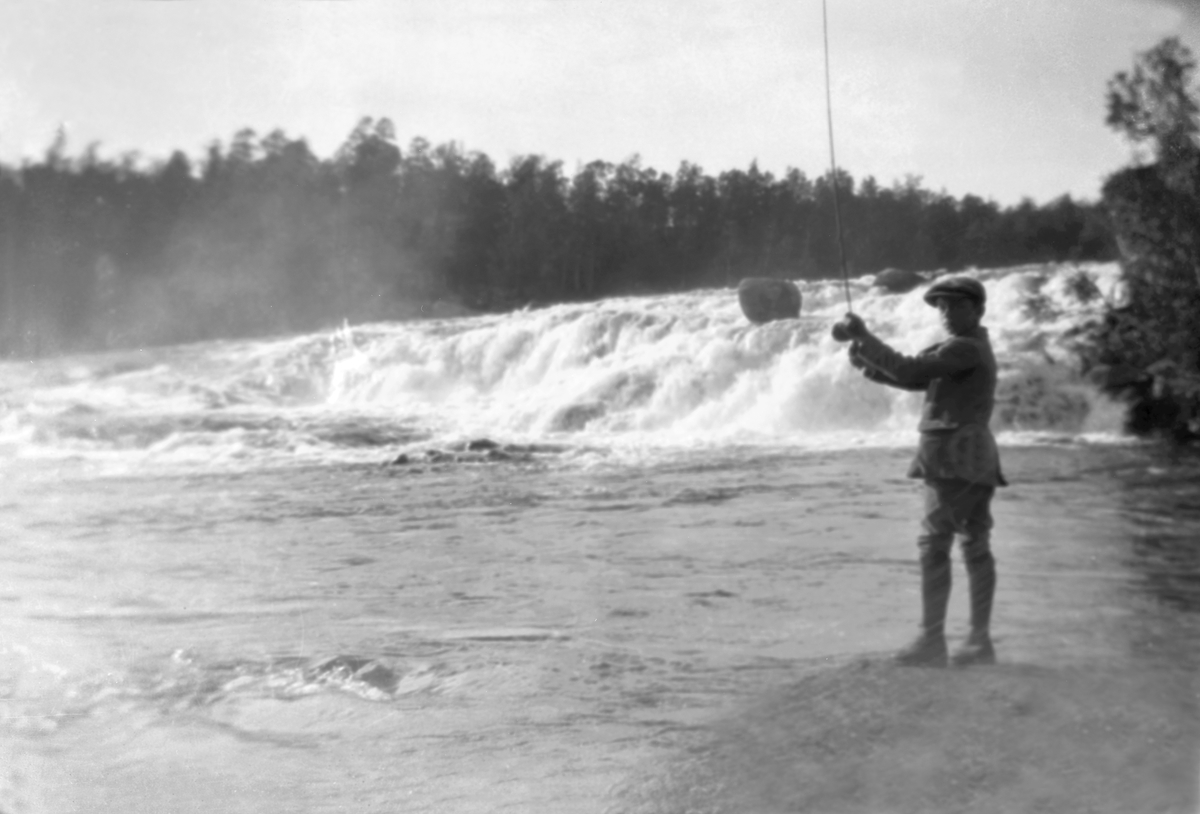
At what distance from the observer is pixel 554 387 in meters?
13.6

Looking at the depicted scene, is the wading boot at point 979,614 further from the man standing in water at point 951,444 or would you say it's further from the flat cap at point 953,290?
the flat cap at point 953,290

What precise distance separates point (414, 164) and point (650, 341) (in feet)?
36.3

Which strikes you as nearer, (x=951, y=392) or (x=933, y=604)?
(x=951, y=392)

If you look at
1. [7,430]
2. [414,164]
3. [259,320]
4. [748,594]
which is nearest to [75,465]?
[7,430]

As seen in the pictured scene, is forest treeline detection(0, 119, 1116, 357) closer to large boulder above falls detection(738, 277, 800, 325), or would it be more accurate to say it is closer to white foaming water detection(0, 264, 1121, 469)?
white foaming water detection(0, 264, 1121, 469)

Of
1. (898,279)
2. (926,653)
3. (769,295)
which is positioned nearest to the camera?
(926,653)

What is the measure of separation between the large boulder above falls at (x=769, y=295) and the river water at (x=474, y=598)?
217 millimetres

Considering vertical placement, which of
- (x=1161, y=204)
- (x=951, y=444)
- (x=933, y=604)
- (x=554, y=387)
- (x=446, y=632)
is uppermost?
(x=1161, y=204)

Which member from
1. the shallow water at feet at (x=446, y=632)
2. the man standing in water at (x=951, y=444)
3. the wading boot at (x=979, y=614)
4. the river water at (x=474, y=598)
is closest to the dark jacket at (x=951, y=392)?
the man standing in water at (x=951, y=444)

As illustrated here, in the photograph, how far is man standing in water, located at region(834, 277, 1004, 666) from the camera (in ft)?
7.63

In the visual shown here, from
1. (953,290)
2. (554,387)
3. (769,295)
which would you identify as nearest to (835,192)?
(953,290)

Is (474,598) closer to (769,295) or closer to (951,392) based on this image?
(951,392)

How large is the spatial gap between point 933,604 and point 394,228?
1.45m

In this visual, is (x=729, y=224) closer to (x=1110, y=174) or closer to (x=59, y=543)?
(x=1110, y=174)
